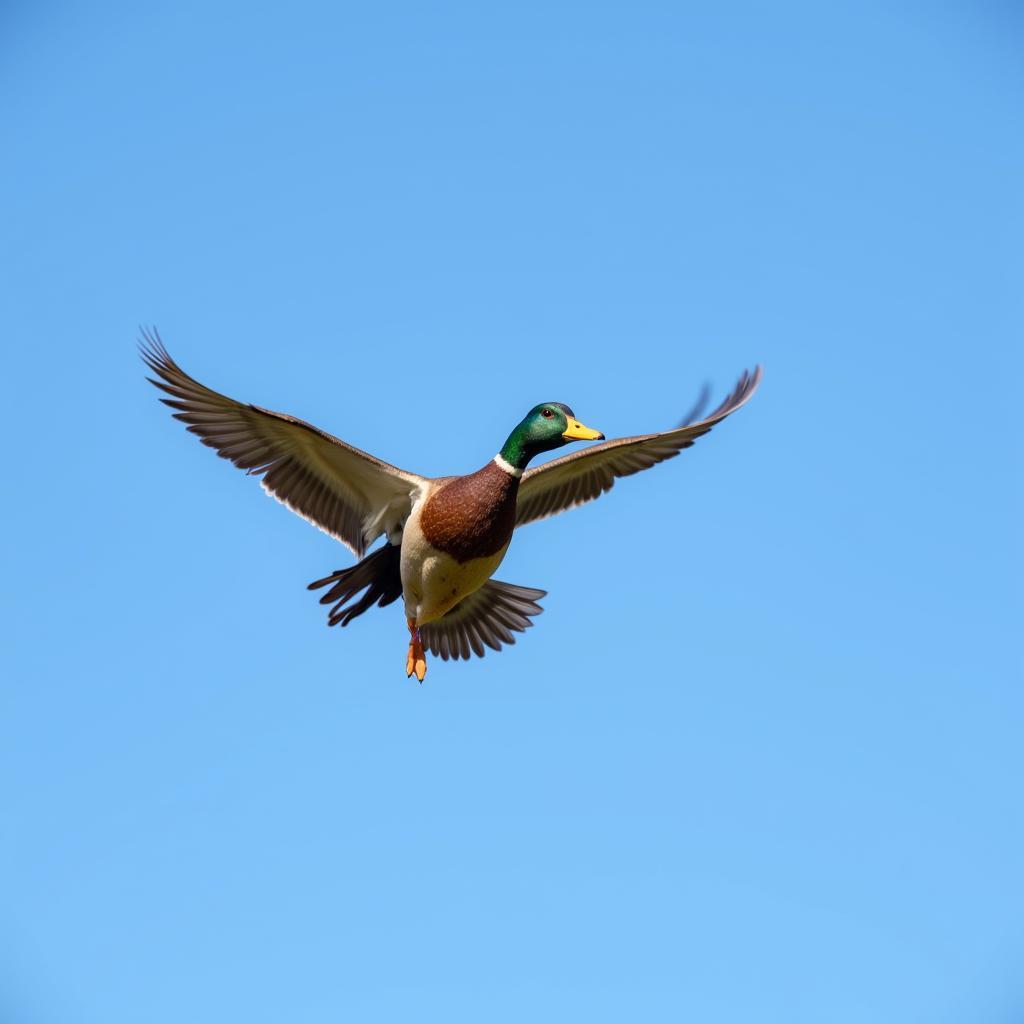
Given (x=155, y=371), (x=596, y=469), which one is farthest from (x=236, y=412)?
(x=596, y=469)

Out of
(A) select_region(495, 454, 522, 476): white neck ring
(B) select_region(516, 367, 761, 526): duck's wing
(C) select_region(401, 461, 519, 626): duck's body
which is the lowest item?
(C) select_region(401, 461, 519, 626): duck's body

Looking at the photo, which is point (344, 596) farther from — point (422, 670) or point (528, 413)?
A: point (528, 413)

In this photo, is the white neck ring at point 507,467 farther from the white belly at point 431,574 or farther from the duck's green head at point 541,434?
the white belly at point 431,574

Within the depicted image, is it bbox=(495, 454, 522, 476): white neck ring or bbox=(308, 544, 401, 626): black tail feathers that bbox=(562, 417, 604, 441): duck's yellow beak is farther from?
bbox=(308, 544, 401, 626): black tail feathers

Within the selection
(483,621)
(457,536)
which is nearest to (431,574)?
(457,536)

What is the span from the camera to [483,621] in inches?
475

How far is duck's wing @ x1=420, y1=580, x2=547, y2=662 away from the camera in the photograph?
1201 cm

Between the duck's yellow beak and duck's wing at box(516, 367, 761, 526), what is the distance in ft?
2.98

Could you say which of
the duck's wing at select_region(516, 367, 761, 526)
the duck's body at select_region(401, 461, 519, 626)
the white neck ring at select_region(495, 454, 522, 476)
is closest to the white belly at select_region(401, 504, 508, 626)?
the duck's body at select_region(401, 461, 519, 626)

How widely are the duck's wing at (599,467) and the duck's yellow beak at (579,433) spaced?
91cm

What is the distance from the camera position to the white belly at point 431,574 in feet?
34.2

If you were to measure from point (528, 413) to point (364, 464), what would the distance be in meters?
1.16

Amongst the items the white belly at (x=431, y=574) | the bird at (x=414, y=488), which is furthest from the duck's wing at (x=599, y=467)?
the white belly at (x=431, y=574)

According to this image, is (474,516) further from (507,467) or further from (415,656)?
(415,656)
